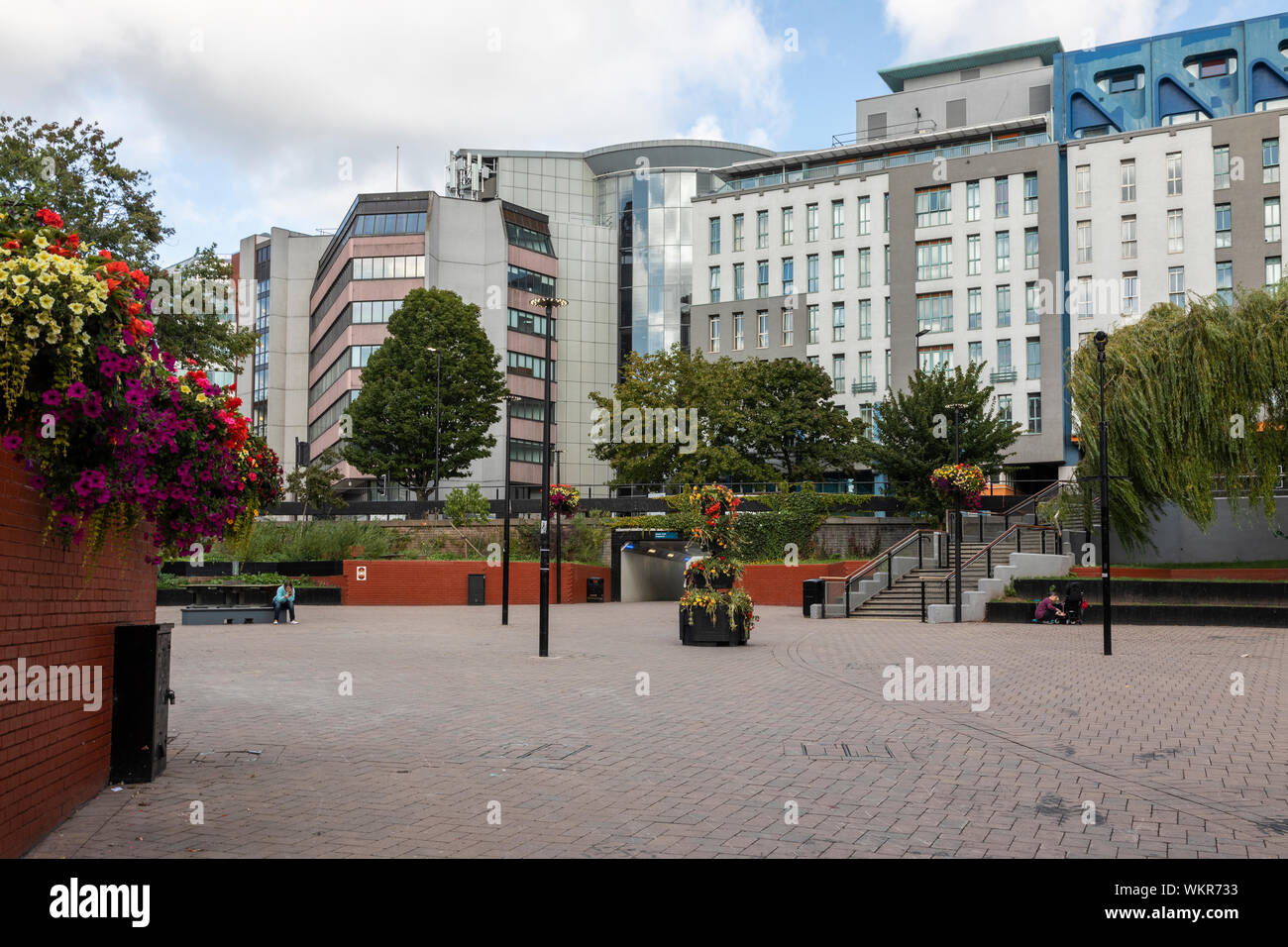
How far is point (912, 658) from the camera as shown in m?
17.7

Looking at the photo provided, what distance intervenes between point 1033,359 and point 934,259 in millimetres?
8058

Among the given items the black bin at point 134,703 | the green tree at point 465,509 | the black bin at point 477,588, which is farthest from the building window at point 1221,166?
the black bin at point 134,703

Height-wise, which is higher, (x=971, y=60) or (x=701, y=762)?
(x=971, y=60)

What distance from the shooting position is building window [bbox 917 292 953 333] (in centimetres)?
6034

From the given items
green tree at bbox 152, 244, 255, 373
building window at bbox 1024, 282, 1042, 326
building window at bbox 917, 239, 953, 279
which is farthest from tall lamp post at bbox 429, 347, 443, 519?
building window at bbox 1024, 282, 1042, 326

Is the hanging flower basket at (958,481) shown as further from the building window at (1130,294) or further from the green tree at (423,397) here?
the building window at (1130,294)

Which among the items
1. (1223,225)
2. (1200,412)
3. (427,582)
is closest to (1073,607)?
(1200,412)

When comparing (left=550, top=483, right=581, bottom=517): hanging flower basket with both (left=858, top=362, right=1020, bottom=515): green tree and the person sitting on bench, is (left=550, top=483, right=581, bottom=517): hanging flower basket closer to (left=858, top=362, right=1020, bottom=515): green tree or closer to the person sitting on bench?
the person sitting on bench

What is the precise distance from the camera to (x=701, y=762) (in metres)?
8.84

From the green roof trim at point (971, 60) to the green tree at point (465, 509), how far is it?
4733cm

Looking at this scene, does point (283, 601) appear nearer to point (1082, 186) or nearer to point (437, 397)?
point (437, 397)
